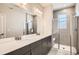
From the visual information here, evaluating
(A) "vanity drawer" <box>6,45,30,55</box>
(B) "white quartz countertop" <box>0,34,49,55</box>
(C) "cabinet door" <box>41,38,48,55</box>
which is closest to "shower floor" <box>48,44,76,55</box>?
(C) "cabinet door" <box>41,38,48,55</box>

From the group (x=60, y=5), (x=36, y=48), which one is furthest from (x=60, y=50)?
(x=60, y=5)

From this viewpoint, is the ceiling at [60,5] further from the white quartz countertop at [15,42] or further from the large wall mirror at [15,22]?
the white quartz countertop at [15,42]

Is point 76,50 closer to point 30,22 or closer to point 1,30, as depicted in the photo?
point 30,22

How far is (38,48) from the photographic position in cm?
217

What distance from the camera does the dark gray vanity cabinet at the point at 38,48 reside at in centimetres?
194

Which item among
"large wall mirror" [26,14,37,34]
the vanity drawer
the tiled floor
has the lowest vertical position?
the tiled floor

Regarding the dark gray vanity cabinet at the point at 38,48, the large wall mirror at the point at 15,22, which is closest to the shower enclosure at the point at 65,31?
the dark gray vanity cabinet at the point at 38,48

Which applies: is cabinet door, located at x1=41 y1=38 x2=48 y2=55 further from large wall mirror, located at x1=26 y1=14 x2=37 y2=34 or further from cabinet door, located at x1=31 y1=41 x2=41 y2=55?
large wall mirror, located at x1=26 y1=14 x2=37 y2=34

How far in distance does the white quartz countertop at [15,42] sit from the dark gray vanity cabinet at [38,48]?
62mm

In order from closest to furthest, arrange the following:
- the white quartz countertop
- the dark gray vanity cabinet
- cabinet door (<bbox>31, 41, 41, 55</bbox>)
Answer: the white quartz countertop < the dark gray vanity cabinet < cabinet door (<bbox>31, 41, 41, 55</bbox>)

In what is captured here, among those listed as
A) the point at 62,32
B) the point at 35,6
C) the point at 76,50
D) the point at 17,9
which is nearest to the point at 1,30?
the point at 17,9

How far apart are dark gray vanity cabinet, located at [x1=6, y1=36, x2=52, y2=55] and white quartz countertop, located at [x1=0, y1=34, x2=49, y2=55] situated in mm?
62

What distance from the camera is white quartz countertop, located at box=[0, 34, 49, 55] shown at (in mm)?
1791

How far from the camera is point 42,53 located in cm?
212
